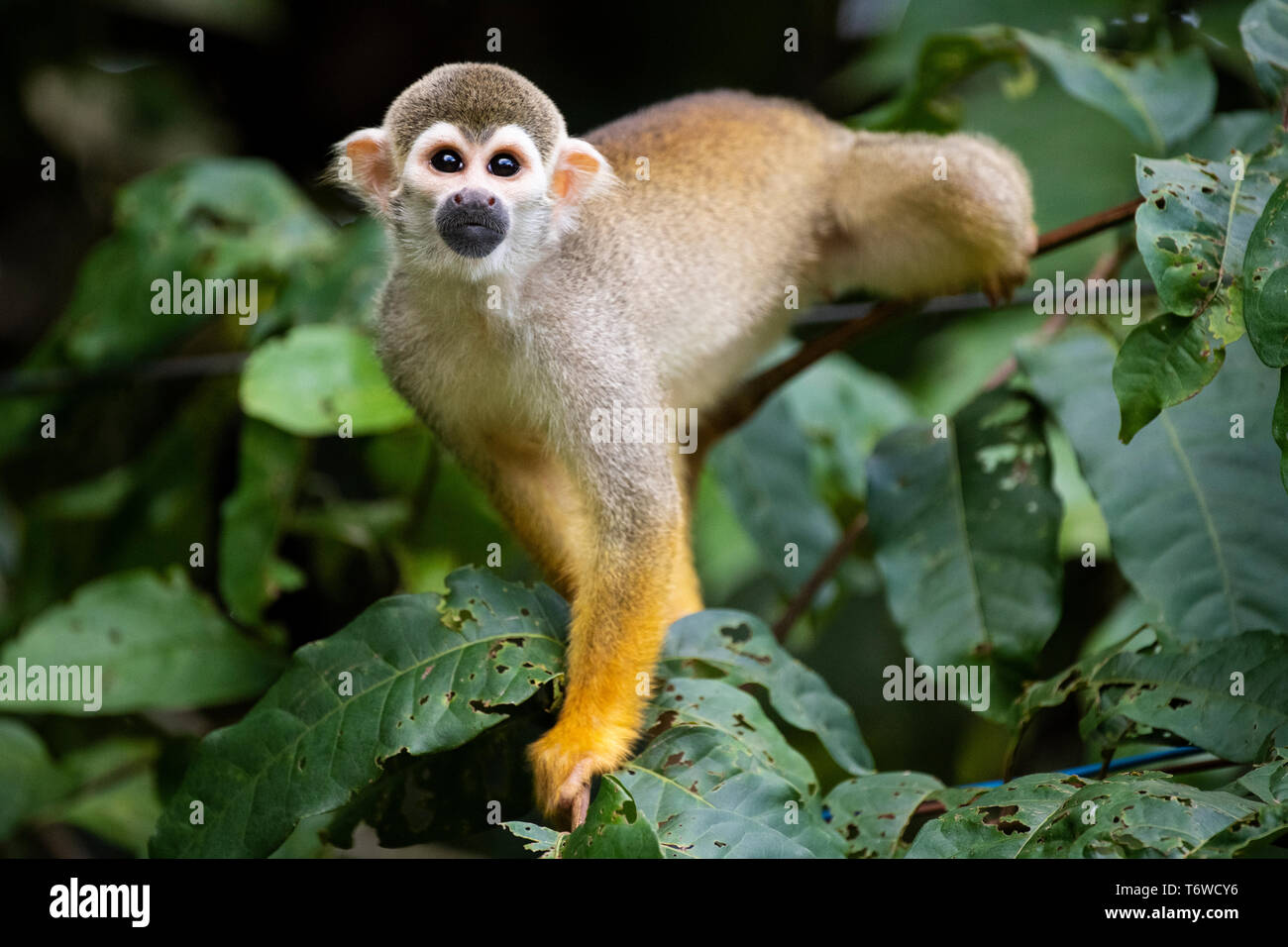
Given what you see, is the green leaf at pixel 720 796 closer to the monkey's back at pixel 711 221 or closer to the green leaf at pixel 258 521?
the monkey's back at pixel 711 221

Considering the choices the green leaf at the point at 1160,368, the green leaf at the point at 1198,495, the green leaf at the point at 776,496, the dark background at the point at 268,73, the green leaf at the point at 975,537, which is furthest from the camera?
the dark background at the point at 268,73

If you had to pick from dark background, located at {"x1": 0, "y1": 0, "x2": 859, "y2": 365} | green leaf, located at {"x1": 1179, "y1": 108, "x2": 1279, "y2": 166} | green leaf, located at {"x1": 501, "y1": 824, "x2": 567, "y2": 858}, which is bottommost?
green leaf, located at {"x1": 501, "y1": 824, "x2": 567, "y2": 858}

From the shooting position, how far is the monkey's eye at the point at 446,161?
7.91ft

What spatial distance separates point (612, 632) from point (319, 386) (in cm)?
125

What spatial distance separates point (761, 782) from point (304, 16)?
5293 mm

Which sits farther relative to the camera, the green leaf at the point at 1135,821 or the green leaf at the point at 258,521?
the green leaf at the point at 258,521

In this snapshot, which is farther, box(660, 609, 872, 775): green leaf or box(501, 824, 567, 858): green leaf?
box(660, 609, 872, 775): green leaf

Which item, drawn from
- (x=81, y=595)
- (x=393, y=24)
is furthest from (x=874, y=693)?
(x=393, y=24)

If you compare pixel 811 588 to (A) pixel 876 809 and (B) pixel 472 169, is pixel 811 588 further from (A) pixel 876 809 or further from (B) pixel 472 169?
(B) pixel 472 169

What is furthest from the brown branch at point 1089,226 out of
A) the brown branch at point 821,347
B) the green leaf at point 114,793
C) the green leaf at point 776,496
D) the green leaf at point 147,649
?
the green leaf at point 114,793

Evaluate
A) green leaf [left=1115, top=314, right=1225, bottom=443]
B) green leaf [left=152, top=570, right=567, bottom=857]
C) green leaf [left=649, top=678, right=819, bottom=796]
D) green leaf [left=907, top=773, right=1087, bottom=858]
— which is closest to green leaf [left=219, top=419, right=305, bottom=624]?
green leaf [left=152, top=570, right=567, bottom=857]

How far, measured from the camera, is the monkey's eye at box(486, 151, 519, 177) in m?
2.43

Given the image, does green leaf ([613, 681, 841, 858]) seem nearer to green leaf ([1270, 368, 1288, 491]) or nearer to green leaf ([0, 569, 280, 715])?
green leaf ([1270, 368, 1288, 491])

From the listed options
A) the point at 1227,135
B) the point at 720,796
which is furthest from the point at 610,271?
the point at 1227,135
